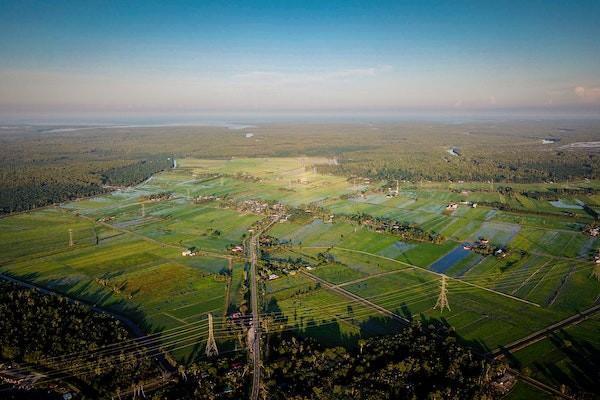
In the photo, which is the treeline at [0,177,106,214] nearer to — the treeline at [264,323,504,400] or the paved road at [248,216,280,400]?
the paved road at [248,216,280,400]

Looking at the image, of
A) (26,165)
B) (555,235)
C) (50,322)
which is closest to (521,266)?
(555,235)

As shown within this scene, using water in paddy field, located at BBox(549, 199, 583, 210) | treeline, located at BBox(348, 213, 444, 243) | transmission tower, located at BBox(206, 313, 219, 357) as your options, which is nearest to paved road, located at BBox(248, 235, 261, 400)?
transmission tower, located at BBox(206, 313, 219, 357)

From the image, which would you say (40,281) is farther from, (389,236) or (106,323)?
(389,236)

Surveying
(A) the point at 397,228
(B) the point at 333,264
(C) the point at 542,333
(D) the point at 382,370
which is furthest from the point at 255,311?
(A) the point at 397,228

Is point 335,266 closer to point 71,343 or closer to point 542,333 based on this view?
point 542,333

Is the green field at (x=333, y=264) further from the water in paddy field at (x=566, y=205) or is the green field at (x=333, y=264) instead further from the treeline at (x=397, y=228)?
the water in paddy field at (x=566, y=205)
